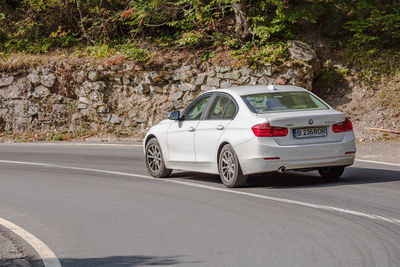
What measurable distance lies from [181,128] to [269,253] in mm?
5819

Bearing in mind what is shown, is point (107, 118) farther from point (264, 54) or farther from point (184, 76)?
point (264, 54)

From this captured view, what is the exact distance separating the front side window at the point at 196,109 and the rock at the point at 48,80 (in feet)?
42.3

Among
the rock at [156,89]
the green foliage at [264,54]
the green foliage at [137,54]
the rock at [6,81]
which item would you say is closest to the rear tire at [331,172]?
the green foliage at [264,54]

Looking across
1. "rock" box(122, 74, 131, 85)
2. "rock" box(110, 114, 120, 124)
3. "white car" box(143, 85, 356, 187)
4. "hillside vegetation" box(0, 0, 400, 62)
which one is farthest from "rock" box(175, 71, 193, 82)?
"white car" box(143, 85, 356, 187)

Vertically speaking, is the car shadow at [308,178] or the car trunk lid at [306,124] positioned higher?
the car trunk lid at [306,124]

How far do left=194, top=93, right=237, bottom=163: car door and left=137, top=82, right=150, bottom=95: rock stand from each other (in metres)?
11.9

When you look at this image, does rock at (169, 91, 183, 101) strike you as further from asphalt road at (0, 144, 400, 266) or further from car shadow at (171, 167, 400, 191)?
car shadow at (171, 167, 400, 191)

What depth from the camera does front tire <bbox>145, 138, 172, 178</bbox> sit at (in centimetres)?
1276

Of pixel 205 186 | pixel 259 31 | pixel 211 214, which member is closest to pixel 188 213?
pixel 211 214

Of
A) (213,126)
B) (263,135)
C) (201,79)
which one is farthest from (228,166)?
(201,79)

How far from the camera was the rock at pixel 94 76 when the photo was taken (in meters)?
23.8

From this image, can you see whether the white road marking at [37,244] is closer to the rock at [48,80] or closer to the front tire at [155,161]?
the front tire at [155,161]

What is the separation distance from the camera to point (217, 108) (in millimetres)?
11602

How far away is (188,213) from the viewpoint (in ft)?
29.5
